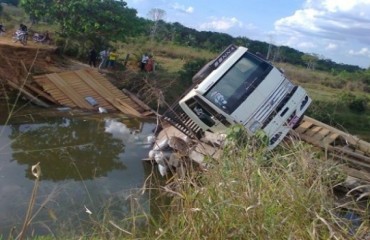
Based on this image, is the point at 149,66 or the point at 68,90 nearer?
the point at 68,90

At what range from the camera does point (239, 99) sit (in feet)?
27.6

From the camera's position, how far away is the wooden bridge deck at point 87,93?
13867 mm

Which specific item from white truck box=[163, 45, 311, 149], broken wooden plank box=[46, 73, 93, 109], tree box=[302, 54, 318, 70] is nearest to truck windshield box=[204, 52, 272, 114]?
white truck box=[163, 45, 311, 149]

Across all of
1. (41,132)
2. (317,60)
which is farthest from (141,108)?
(317,60)

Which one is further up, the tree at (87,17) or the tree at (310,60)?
the tree at (87,17)

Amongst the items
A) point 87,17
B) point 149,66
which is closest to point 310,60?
point 149,66

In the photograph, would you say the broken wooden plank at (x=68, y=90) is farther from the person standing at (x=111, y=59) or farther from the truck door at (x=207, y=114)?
the truck door at (x=207, y=114)

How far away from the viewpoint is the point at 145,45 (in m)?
28.1

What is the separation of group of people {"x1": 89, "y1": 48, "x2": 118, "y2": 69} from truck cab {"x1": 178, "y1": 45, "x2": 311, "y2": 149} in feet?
32.2

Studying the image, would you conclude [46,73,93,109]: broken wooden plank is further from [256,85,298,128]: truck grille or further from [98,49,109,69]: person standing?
[256,85,298,128]: truck grille

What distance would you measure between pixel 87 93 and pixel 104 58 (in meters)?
4.18

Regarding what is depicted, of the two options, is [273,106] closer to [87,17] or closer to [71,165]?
[71,165]

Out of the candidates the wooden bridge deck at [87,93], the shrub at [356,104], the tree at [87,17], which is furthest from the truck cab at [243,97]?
the shrub at [356,104]

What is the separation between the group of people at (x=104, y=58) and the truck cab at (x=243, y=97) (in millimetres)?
9799
